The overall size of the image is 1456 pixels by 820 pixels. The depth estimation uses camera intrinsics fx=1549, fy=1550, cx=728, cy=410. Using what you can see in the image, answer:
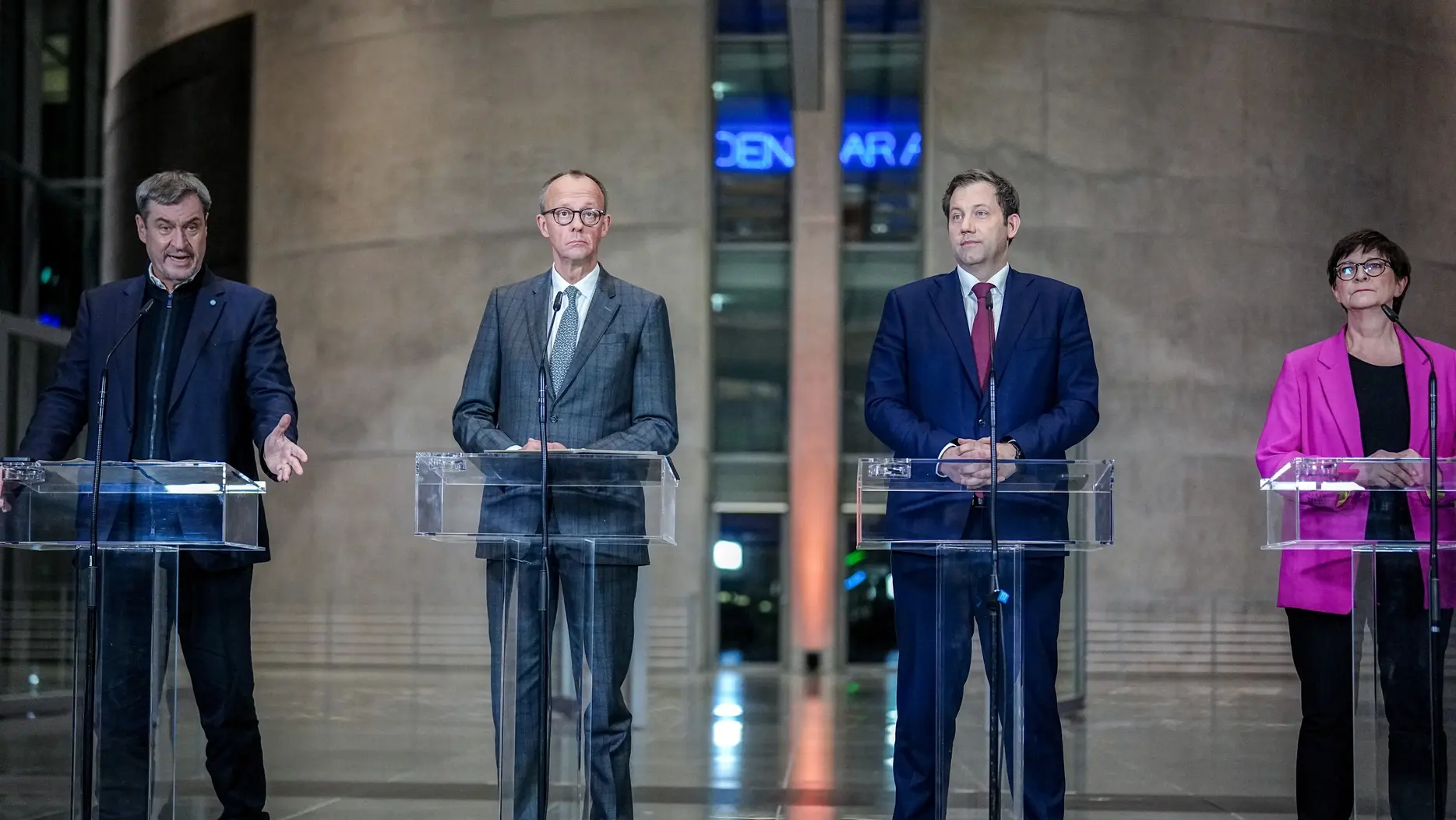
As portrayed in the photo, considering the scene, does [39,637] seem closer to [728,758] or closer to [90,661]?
[90,661]

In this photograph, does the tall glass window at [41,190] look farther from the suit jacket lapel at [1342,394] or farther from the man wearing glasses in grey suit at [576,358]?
the suit jacket lapel at [1342,394]

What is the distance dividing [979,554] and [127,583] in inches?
72.5

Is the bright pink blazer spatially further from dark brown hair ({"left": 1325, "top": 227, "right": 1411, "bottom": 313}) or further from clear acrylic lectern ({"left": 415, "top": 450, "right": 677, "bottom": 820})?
clear acrylic lectern ({"left": 415, "top": 450, "right": 677, "bottom": 820})

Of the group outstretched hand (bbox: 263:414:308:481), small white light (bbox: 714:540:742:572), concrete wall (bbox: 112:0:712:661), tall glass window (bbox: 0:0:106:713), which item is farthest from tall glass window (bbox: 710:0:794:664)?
outstretched hand (bbox: 263:414:308:481)

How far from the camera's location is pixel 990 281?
3.82 m

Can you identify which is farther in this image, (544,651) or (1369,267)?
(1369,267)

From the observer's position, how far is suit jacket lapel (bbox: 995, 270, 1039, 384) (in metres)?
3.79

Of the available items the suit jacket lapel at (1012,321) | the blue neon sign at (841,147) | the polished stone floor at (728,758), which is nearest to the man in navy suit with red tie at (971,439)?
the suit jacket lapel at (1012,321)

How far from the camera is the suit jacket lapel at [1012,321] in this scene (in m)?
3.79

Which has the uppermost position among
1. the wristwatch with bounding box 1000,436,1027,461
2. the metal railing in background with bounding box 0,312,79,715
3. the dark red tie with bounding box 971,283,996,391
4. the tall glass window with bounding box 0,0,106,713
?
the tall glass window with bounding box 0,0,106,713

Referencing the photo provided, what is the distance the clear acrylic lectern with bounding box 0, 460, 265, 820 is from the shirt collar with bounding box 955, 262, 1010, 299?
5.74 ft

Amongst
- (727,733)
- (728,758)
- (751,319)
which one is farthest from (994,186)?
(751,319)

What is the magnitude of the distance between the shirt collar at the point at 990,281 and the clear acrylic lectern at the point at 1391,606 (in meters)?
0.80

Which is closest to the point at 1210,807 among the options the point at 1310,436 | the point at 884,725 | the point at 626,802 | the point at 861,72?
the point at 1310,436
